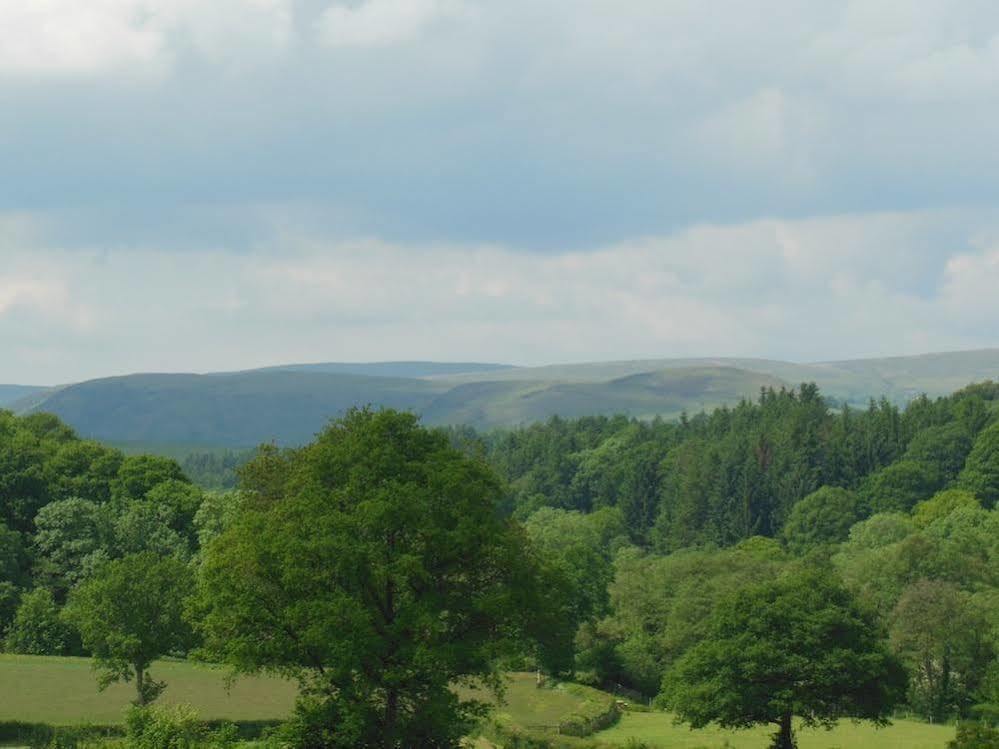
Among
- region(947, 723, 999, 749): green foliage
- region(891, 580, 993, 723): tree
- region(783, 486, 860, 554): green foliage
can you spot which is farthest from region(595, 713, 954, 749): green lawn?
region(783, 486, 860, 554): green foliage

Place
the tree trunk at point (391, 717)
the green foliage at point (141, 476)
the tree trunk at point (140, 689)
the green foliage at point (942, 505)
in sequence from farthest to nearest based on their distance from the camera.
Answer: the green foliage at point (942, 505) → the green foliage at point (141, 476) → the tree trunk at point (140, 689) → the tree trunk at point (391, 717)

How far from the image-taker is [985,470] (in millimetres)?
190375

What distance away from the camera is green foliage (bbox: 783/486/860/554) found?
7466 inches

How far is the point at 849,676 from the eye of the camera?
198 ft

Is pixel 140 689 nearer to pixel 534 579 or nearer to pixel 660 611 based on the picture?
pixel 534 579

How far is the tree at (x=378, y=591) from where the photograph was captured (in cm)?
4878

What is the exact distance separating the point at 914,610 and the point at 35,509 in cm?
7333

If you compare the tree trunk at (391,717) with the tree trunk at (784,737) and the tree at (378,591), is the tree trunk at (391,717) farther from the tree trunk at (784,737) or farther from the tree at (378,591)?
the tree trunk at (784,737)

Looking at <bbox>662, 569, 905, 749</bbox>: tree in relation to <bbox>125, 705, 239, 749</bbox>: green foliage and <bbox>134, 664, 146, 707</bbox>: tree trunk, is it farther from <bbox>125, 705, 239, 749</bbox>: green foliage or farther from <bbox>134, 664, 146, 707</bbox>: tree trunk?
<bbox>134, 664, 146, 707</bbox>: tree trunk

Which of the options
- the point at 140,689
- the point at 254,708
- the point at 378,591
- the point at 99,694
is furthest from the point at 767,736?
the point at 99,694

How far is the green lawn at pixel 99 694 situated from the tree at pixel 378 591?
774 cm

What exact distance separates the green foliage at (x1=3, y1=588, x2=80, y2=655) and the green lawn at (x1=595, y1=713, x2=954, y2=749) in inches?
1541

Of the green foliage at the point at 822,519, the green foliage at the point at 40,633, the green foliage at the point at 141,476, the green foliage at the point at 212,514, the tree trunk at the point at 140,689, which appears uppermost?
the green foliage at the point at 141,476

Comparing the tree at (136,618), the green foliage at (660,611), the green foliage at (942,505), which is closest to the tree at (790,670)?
the tree at (136,618)
